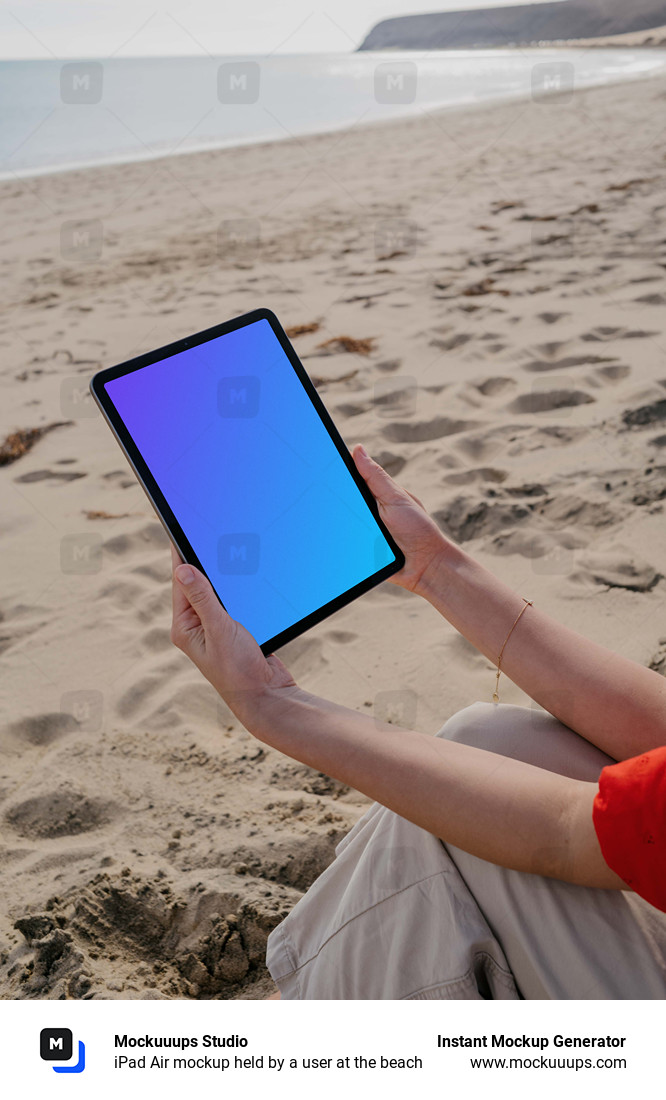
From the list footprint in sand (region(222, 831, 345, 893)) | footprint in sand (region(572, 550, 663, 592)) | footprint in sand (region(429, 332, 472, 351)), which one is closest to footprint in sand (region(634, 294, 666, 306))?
footprint in sand (region(429, 332, 472, 351))

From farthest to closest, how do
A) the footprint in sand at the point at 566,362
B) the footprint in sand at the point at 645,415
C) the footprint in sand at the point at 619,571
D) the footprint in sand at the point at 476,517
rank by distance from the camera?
1. the footprint in sand at the point at 566,362
2. the footprint in sand at the point at 645,415
3. the footprint in sand at the point at 476,517
4. the footprint in sand at the point at 619,571

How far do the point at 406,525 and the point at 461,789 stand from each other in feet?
1.80

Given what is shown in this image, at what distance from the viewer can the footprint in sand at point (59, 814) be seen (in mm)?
1638

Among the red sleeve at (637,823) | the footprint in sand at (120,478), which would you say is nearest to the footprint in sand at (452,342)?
the footprint in sand at (120,478)

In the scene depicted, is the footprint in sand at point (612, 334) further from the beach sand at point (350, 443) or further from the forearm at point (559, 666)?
the forearm at point (559, 666)

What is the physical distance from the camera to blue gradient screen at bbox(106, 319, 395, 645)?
1.26 metres

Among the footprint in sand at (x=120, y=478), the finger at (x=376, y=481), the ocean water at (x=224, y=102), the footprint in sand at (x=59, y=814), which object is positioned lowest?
the footprint in sand at (x=59, y=814)

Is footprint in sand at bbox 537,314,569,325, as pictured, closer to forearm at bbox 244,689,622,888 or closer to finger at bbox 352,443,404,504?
finger at bbox 352,443,404,504

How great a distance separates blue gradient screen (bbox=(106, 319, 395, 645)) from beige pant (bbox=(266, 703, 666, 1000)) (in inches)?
14.5

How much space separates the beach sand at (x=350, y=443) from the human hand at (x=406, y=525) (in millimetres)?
556

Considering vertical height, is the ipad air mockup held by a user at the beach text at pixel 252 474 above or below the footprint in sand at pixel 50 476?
above
